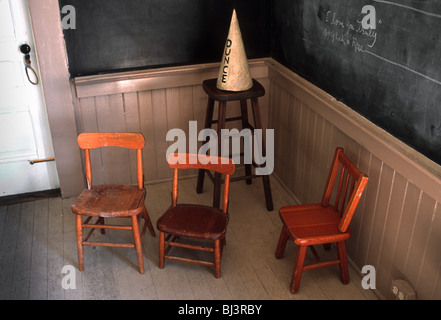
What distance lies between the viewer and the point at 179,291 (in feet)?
8.82

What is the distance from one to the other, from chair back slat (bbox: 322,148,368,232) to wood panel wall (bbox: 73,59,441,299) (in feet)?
0.30

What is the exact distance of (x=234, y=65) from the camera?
297 centimetres

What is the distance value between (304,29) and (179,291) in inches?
71.4

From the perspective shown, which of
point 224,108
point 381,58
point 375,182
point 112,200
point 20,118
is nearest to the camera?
point 381,58

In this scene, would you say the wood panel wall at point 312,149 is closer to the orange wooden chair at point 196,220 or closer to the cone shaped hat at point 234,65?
the cone shaped hat at point 234,65

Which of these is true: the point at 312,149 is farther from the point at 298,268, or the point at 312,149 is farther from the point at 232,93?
the point at 298,268

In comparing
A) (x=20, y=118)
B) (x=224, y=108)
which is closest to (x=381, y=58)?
(x=224, y=108)

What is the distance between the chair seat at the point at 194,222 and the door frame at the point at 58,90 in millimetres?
1076

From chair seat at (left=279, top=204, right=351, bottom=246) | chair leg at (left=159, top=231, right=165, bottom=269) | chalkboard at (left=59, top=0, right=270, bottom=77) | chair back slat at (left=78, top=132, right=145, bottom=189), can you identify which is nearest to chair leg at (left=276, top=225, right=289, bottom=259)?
chair seat at (left=279, top=204, right=351, bottom=246)

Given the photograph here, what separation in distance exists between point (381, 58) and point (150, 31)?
1.65m

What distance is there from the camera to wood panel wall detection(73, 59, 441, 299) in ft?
7.29

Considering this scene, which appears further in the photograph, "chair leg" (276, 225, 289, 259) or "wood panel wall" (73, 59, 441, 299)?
"chair leg" (276, 225, 289, 259)

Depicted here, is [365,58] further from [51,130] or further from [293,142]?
[51,130]

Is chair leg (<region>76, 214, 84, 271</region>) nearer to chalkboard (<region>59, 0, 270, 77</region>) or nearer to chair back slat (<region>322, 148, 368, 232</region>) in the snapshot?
chalkboard (<region>59, 0, 270, 77</region>)
